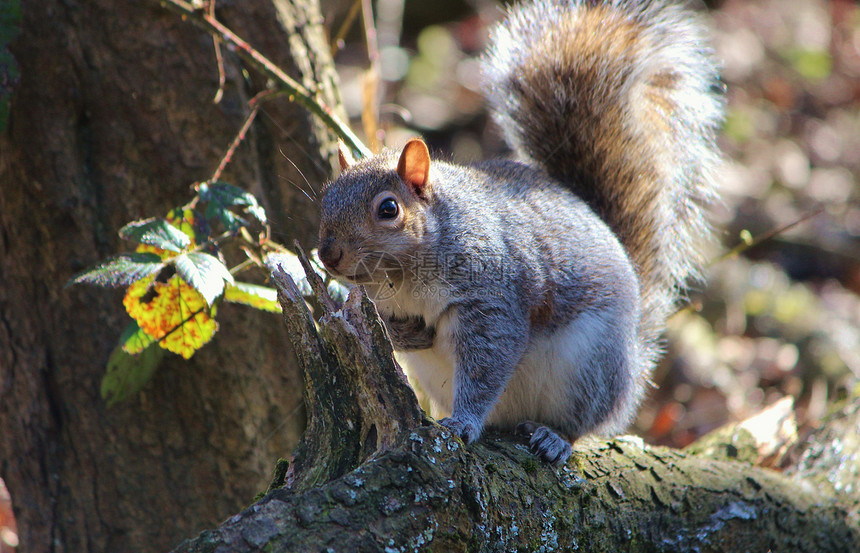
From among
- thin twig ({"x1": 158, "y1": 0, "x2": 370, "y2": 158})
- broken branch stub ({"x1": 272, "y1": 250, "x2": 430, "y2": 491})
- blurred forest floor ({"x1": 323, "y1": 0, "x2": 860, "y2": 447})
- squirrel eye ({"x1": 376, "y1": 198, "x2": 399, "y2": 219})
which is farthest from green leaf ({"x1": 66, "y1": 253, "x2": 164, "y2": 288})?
blurred forest floor ({"x1": 323, "y1": 0, "x2": 860, "y2": 447})

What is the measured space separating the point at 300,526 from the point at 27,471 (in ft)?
4.04

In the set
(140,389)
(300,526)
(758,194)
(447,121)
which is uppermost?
(300,526)

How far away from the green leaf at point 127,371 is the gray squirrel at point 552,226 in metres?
0.51

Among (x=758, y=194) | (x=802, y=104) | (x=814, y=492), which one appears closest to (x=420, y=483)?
(x=814, y=492)

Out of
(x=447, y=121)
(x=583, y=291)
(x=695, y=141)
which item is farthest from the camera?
(x=447, y=121)

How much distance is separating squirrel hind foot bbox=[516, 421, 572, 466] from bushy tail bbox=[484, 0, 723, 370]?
601mm

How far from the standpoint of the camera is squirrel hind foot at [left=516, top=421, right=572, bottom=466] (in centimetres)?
149

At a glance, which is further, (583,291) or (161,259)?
(583,291)

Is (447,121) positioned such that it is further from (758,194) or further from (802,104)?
(802,104)

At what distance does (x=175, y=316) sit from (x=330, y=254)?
38 centimetres

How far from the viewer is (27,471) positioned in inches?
74.0

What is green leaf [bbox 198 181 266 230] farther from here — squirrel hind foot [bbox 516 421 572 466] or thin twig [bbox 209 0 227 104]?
squirrel hind foot [bbox 516 421 572 466]

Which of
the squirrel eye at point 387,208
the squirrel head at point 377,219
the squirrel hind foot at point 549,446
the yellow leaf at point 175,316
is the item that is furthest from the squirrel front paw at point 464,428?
the yellow leaf at point 175,316

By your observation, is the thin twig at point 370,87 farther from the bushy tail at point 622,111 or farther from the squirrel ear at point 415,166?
the squirrel ear at point 415,166
